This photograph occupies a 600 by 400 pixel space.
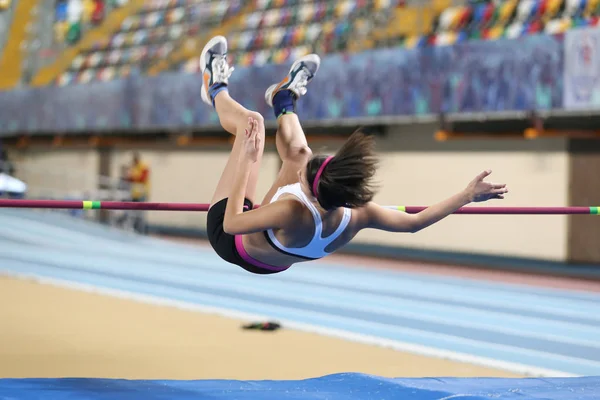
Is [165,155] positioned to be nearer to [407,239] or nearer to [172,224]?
[172,224]

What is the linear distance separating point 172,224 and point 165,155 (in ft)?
4.71

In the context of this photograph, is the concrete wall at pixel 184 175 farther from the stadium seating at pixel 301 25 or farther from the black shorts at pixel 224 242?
the black shorts at pixel 224 242

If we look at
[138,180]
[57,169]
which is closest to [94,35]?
[57,169]

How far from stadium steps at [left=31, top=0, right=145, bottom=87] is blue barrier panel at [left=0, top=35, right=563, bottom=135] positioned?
288 cm

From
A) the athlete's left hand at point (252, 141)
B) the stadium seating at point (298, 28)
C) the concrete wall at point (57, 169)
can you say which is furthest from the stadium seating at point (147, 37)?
the athlete's left hand at point (252, 141)

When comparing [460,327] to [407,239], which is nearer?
[460,327]

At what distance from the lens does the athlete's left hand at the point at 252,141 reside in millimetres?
3385

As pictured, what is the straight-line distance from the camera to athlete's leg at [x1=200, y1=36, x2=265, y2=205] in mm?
3635

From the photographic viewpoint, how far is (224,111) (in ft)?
13.0

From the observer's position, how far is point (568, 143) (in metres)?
11.1

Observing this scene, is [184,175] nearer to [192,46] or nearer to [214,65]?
[192,46]

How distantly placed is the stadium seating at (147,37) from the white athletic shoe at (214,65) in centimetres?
1221

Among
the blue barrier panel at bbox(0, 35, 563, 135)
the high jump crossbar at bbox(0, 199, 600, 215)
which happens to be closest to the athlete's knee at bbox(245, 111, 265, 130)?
the high jump crossbar at bbox(0, 199, 600, 215)

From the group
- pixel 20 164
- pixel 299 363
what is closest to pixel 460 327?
pixel 299 363
